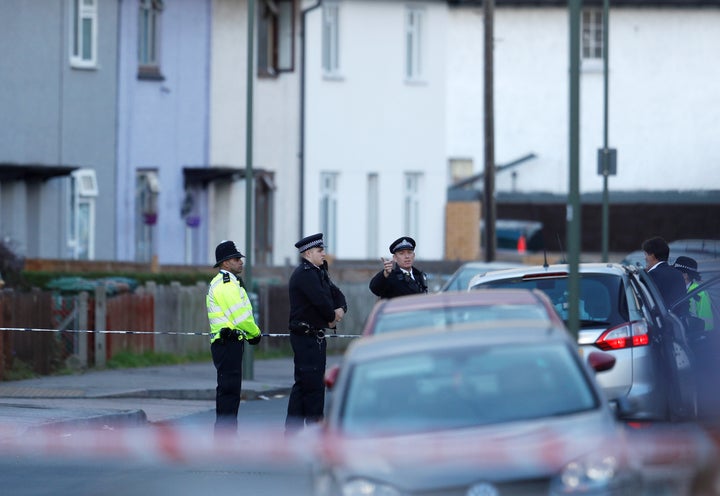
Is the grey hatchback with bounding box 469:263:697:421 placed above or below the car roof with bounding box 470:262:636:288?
below

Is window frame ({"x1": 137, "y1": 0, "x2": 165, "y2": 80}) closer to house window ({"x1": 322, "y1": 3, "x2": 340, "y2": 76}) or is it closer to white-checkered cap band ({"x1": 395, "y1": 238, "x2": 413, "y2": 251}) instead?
house window ({"x1": 322, "y1": 3, "x2": 340, "y2": 76})

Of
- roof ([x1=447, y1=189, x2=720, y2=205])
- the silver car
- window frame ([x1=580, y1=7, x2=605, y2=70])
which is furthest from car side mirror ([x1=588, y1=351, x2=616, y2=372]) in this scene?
window frame ([x1=580, y1=7, x2=605, y2=70])

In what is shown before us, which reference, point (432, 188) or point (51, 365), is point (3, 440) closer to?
point (51, 365)

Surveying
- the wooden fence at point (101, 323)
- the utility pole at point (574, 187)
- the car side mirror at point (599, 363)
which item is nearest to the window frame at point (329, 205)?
the wooden fence at point (101, 323)

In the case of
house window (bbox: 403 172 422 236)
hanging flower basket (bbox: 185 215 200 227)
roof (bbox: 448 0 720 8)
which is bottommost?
hanging flower basket (bbox: 185 215 200 227)

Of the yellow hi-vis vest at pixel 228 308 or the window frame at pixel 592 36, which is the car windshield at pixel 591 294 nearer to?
the yellow hi-vis vest at pixel 228 308

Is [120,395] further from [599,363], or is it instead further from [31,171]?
[599,363]

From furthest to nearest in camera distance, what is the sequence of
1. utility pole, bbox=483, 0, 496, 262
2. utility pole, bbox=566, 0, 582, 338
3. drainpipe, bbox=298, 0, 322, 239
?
drainpipe, bbox=298, 0, 322, 239 → utility pole, bbox=483, 0, 496, 262 → utility pole, bbox=566, 0, 582, 338

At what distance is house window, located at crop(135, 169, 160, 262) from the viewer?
3238cm

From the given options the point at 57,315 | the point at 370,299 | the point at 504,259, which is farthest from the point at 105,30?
the point at 504,259

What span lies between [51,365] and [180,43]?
11.9m

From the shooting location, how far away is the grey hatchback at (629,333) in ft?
41.9

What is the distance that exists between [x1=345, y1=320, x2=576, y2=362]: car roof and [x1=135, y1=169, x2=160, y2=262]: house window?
23.1m

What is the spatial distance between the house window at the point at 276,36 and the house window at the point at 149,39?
3133 mm
